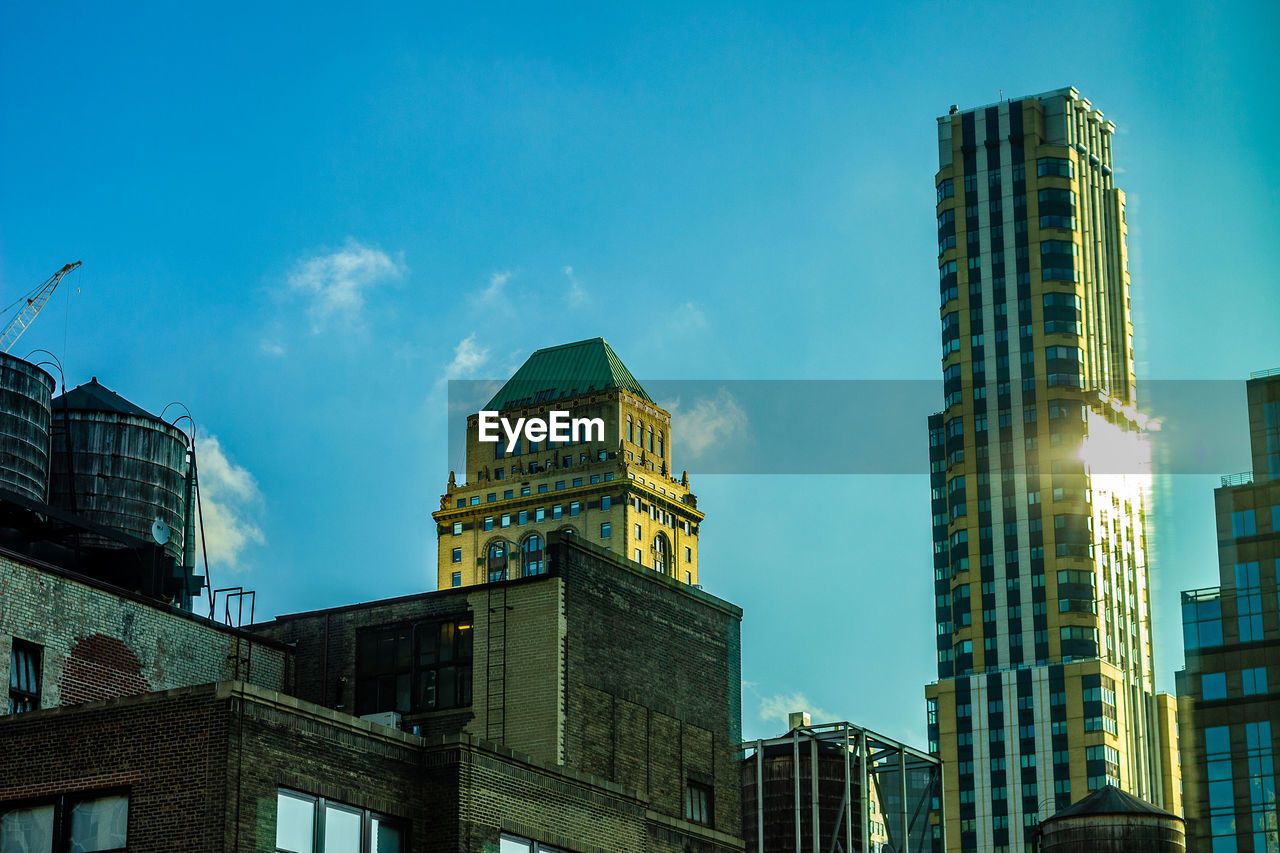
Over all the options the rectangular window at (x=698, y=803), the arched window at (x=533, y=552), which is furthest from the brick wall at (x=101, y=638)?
the arched window at (x=533, y=552)

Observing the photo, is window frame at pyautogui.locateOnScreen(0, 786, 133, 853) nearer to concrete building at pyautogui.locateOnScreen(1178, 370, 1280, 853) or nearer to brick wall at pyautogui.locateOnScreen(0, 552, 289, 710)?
brick wall at pyautogui.locateOnScreen(0, 552, 289, 710)

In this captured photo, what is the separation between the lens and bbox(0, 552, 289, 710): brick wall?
44.2 meters

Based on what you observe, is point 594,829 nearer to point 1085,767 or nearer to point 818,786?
point 818,786

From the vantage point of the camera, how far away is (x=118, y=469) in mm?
57594

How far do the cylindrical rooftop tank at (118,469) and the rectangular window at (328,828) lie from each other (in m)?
24.7

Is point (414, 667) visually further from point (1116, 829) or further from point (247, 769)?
point (1116, 829)

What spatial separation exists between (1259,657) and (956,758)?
2415 inches

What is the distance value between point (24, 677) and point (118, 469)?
14.5m

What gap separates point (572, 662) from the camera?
1982 inches

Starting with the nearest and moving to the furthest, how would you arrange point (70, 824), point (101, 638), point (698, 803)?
point (70, 824) < point (101, 638) < point (698, 803)

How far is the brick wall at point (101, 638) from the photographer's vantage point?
44219mm

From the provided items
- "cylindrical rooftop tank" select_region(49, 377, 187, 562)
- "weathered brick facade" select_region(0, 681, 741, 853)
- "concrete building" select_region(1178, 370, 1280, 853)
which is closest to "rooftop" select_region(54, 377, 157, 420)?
"cylindrical rooftop tank" select_region(49, 377, 187, 562)

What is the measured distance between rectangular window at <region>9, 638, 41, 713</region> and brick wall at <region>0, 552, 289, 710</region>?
6.0 inches

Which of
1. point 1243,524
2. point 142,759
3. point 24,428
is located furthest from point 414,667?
point 1243,524
